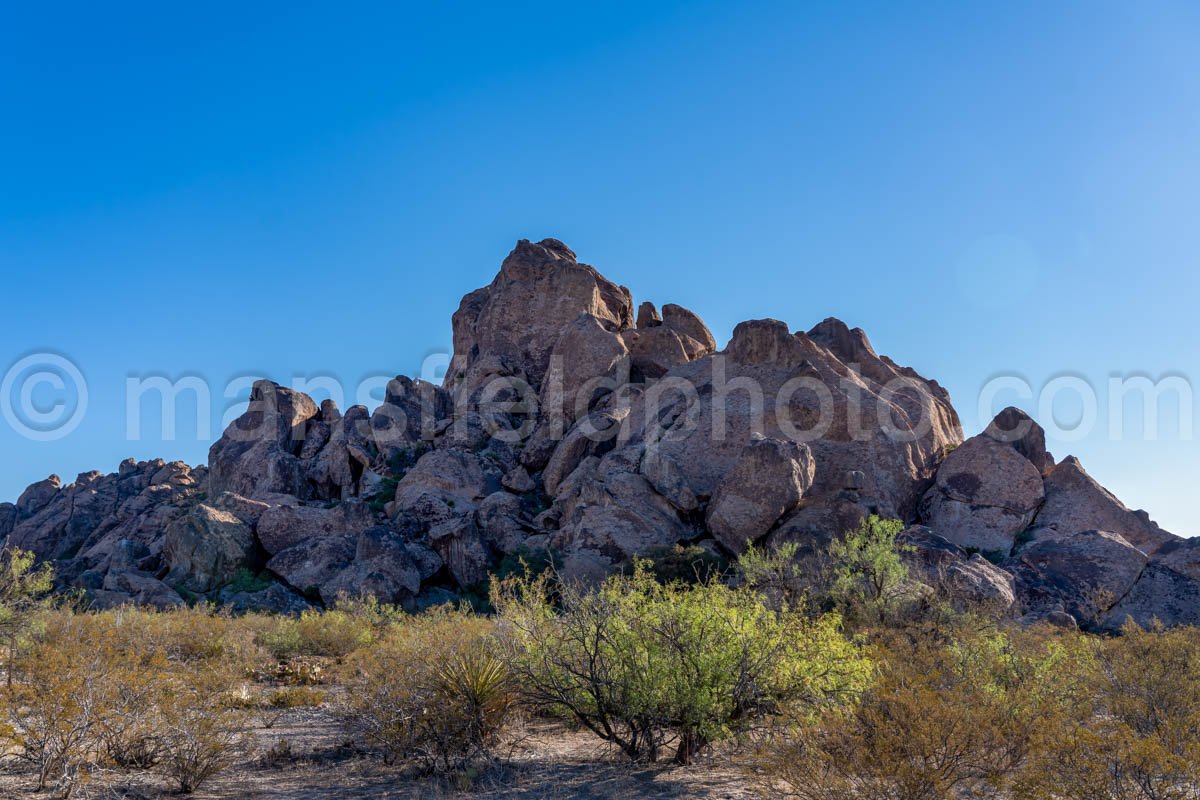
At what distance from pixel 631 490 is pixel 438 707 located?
80.1 ft

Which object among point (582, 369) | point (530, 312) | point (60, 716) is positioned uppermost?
point (530, 312)

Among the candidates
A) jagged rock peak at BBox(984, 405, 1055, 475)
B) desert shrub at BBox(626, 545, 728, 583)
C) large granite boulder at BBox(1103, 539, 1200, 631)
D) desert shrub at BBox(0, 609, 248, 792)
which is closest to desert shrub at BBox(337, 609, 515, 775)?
desert shrub at BBox(0, 609, 248, 792)

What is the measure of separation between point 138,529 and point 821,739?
48.2 metres

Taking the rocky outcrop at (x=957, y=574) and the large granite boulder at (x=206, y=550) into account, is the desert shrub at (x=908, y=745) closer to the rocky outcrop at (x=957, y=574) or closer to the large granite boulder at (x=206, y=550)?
the rocky outcrop at (x=957, y=574)

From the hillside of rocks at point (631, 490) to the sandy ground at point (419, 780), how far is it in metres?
14.2

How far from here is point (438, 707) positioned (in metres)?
8.78

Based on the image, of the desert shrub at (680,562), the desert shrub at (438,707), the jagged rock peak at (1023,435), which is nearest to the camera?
the desert shrub at (438,707)

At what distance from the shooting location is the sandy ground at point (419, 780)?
7.71 m

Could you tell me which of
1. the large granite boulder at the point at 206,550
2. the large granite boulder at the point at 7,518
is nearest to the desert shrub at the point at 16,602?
the large granite boulder at the point at 206,550

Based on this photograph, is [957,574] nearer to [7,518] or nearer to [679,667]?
[679,667]

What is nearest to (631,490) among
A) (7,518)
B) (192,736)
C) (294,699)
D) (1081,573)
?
(1081,573)

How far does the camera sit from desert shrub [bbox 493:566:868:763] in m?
8.12

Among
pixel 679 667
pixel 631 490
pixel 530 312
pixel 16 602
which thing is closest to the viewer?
pixel 679 667

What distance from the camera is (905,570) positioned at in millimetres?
17547
